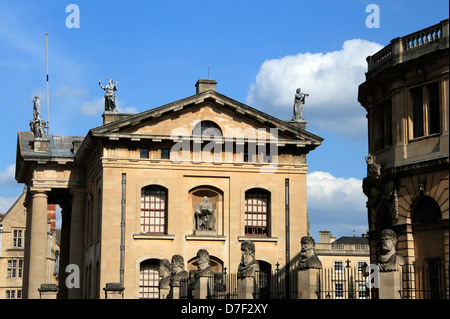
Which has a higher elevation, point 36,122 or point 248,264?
point 36,122

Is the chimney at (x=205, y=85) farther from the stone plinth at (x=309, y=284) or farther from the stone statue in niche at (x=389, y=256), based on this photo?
the stone statue in niche at (x=389, y=256)

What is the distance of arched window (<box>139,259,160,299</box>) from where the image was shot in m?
54.4

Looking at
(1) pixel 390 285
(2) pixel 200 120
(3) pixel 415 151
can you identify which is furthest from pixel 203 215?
(1) pixel 390 285

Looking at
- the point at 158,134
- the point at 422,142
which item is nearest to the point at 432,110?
the point at 422,142

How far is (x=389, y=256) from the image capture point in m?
28.1

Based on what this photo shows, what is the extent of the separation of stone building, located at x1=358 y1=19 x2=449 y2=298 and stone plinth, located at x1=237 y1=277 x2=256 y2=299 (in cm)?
615

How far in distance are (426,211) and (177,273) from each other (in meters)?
11.0

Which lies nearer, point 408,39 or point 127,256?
point 408,39

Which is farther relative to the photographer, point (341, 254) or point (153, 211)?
point (341, 254)

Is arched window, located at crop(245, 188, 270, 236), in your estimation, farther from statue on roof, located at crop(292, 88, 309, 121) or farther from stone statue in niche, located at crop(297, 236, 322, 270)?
stone statue in niche, located at crop(297, 236, 322, 270)

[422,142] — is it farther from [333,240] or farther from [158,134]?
[333,240]

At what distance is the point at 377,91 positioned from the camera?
39.0 metres

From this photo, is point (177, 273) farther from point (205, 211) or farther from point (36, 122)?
point (36, 122)
